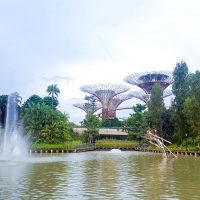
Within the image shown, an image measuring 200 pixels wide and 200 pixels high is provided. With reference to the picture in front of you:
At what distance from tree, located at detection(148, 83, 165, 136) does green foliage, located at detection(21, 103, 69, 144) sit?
1423cm

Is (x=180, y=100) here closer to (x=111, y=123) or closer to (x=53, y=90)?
(x=53, y=90)

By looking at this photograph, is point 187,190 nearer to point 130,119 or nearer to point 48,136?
point 48,136

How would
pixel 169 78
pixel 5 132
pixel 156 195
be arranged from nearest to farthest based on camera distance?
pixel 156 195
pixel 5 132
pixel 169 78

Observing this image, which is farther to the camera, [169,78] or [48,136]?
[169,78]

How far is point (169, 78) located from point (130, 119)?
20485mm

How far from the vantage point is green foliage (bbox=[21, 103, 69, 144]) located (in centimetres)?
6400

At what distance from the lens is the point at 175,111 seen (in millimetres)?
59031

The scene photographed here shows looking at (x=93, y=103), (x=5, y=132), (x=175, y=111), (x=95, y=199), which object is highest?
(x=93, y=103)

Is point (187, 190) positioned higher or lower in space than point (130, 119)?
lower

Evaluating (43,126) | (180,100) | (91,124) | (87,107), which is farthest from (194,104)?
(87,107)

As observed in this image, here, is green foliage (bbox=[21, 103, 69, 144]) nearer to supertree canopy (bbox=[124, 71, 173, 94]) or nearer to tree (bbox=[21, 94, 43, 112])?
tree (bbox=[21, 94, 43, 112])

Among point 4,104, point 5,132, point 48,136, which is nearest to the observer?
point 5,132

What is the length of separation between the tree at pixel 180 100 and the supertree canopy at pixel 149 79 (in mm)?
37062

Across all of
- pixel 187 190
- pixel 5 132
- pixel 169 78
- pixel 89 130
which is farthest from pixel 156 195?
pixel 169 78
